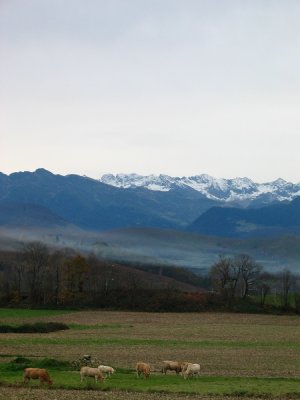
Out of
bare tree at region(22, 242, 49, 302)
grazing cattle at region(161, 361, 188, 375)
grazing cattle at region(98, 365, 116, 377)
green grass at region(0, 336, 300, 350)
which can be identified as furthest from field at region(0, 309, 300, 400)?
bare tree at region(22, 242, 49, 302)

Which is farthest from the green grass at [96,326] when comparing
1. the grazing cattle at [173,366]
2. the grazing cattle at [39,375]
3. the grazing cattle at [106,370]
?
the grazing cattle at [39,375]

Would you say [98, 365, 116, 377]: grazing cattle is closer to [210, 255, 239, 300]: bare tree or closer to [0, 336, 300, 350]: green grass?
[0, 336, 300, 350]: green grass

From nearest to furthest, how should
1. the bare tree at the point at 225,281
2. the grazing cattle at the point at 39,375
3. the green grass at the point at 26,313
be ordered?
the grazing cattle at the point at 39,375 → the green grass at the point at 26,313 → the bare tree at the point at 225,281

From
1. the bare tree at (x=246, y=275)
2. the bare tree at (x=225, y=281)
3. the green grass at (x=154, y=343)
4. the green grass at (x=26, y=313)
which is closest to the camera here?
the green grass at (x=154, y=343)

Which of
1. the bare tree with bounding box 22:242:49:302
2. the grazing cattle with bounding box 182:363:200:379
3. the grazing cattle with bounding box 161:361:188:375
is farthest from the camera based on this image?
the bare tree with bounding box 22:242:49:302

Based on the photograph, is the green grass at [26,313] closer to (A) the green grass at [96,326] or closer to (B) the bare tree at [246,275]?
(A) the green grass at [96,326]

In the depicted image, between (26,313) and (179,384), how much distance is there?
78.7 meters

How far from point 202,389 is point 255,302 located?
102234 mm

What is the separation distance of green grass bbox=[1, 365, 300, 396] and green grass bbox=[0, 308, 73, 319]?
6391 cm

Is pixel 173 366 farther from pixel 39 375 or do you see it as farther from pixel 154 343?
pixel 154 343

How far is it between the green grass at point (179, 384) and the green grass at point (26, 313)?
63905mm

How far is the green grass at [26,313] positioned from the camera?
105 m

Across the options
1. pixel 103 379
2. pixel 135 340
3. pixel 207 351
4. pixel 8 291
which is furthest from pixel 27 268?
pixel 103 379

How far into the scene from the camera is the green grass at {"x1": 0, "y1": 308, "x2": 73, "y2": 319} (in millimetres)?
105356
